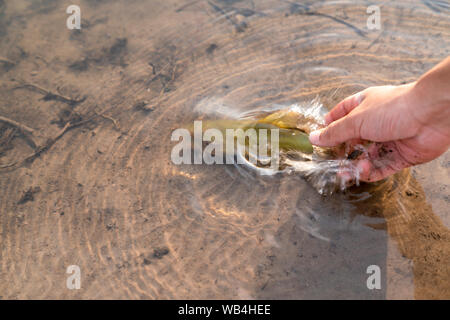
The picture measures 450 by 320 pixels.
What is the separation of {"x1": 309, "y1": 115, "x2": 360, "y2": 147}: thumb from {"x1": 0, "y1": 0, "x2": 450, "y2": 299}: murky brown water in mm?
474

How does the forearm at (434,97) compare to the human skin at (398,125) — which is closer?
the forearm at (434,97)

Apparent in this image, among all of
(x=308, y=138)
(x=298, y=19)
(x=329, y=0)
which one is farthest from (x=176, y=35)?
(x=308, y=138)

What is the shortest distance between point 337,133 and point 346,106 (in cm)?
39

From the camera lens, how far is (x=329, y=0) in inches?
187

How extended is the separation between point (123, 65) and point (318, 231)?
315 centimetres

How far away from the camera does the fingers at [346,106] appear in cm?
282

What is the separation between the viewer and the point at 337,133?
275 centimetres

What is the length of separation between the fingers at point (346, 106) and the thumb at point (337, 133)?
0.28 meters

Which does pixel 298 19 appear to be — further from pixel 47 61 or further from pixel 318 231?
pixel 47 61
